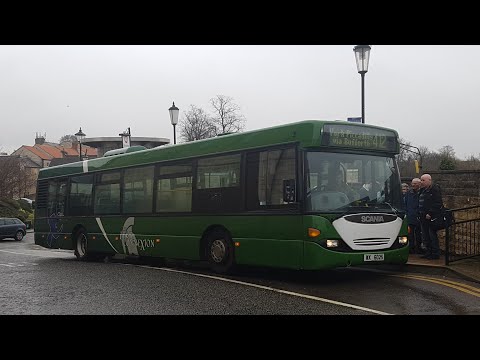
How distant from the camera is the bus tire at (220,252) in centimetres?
1134

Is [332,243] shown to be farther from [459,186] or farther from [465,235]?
[459,186]

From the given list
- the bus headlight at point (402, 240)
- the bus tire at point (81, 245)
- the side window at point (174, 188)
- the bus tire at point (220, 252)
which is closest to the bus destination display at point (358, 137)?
the bus headlight at point (402, 240)

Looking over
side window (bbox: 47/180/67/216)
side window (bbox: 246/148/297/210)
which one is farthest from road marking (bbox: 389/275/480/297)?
side window (bbox: 47/180/67/216)

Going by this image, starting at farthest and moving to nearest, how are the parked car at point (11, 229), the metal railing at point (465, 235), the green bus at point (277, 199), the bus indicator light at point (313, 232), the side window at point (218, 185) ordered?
the parked car at point (11, 229)
the metal railing at point (465, 235)
the side window at point (218, 185)
the green bus at point (277, 199)
the bus indicator light at point (313, 232)

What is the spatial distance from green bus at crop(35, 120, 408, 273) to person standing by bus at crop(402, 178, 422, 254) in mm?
1976

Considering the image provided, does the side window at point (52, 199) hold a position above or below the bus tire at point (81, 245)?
above

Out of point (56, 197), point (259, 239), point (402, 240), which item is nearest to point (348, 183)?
point (402, 240)

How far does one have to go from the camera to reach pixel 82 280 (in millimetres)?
11594

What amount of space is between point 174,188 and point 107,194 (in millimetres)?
3426

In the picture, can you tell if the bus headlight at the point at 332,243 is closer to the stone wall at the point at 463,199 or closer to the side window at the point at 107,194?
the stone wall at the point at 463,199

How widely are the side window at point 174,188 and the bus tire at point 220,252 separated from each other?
966 mm
